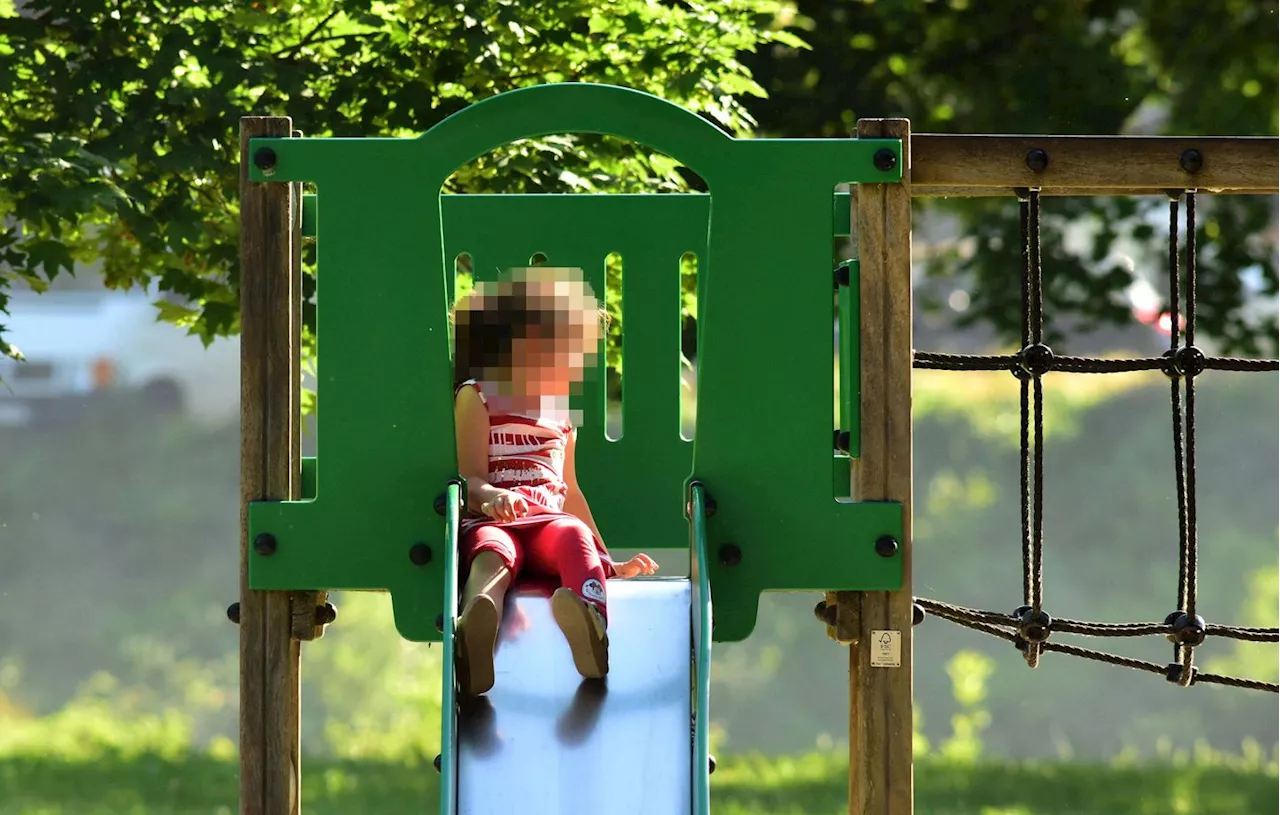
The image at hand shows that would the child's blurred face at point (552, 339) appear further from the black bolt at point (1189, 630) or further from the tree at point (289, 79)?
the tree at point (289, 79)

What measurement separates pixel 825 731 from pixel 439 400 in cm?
1195

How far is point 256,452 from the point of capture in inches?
140

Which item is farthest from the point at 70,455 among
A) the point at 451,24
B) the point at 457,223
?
the point at 457,223

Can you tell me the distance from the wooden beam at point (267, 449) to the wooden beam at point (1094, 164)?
1.43 metres

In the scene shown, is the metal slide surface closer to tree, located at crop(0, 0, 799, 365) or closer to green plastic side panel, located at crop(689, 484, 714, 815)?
green plastic side panel, located at crop(689, 484, 714, 815)

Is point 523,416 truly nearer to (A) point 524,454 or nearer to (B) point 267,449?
(A) point 524,454

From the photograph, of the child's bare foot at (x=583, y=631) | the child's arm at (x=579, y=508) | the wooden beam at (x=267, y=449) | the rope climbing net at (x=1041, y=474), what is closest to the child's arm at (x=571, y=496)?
the child's arm at (x=579, y=508)

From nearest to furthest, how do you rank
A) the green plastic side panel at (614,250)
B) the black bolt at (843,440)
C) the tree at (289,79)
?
the black bolt at (843,440) < the green plastic side panel at (614,250) < the tree at (289,79)

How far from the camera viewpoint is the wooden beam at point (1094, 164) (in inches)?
150

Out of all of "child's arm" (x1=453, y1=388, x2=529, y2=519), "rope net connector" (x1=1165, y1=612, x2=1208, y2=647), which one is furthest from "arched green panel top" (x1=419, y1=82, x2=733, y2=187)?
"rope net connector" (x1=1165, y1=612, x2=1208, y2=647)

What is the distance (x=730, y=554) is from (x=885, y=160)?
0.92 m

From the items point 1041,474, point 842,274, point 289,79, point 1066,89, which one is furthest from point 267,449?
point 1066,89

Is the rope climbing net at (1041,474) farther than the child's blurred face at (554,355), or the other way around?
the rope climbing net at (1041,474)

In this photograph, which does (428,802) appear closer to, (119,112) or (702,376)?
(119,112)
